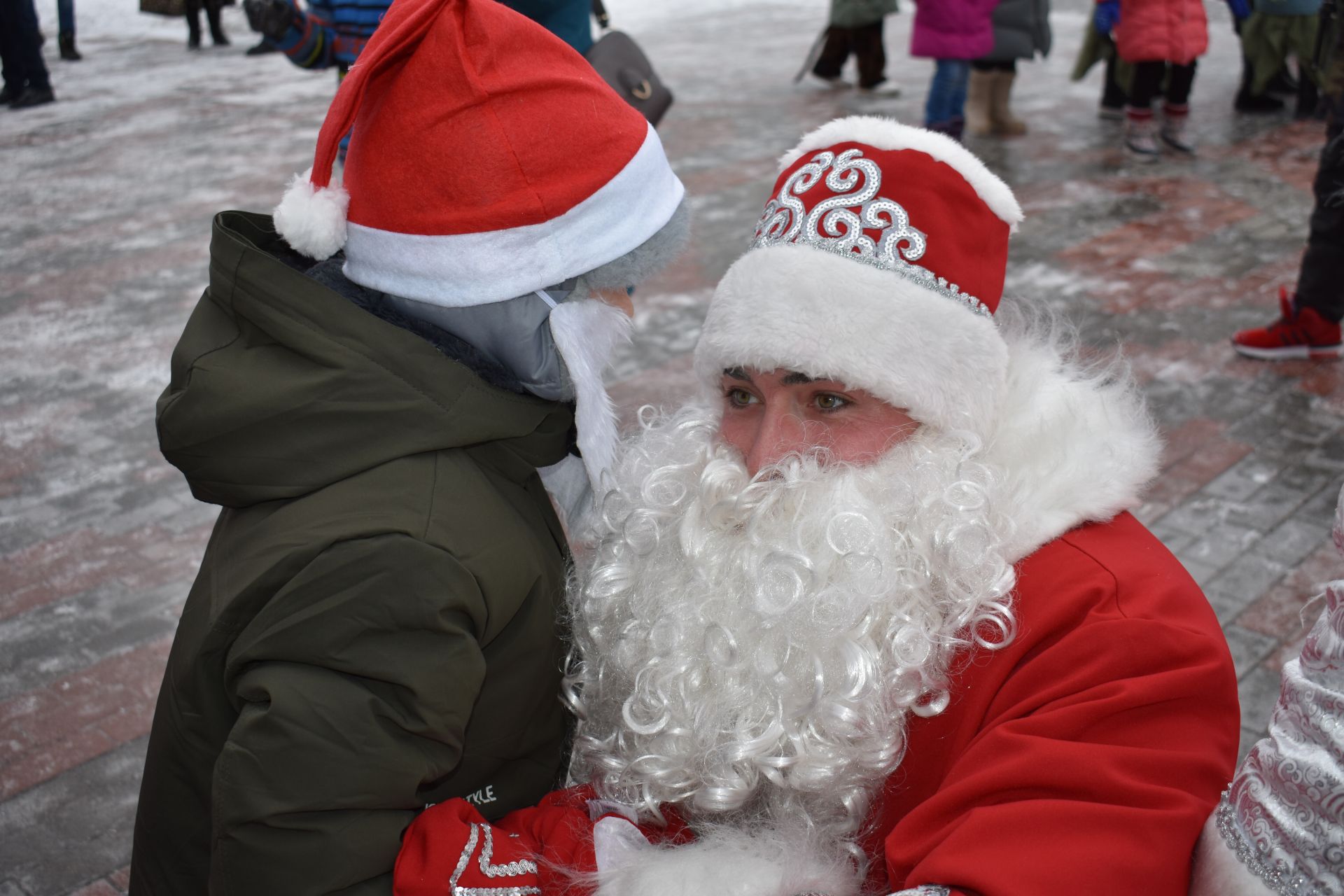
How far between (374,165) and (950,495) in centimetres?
106

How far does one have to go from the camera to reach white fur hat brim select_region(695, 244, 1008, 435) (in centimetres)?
175

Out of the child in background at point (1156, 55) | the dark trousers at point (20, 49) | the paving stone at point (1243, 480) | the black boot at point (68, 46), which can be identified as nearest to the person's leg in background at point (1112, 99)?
the child in background at point (1156, 55)

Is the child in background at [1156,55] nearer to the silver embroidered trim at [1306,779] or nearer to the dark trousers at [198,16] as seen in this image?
the silver embroidered trim at [1306,779]

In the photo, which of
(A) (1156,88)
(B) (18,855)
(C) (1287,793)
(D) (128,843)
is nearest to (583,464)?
(C) (1287,793)

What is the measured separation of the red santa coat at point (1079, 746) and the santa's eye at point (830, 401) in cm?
38

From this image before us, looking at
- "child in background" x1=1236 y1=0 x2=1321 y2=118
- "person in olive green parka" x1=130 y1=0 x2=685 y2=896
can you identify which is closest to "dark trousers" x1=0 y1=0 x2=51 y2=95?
"child in background" x1=1236 y1=0 x2=1321 y2=118

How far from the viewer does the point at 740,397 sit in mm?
1969

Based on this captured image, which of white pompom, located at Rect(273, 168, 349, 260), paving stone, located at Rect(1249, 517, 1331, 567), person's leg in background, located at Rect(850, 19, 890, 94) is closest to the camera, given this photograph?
white pompom, located at Rect(273, 168, 349, 260)

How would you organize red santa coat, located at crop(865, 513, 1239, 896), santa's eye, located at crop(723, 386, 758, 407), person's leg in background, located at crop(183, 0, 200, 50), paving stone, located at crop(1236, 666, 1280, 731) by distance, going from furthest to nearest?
person's leg in background, located at crop(183, 0, 200, 50), paving stone, located at crop(1236, 666, 1280, 731), santa's eye, located at crop(723, 386, 758, 407), red santa coat, located at crop(865, 513, 1239, 896)

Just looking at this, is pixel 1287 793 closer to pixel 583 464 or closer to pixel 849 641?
pixel 849 641

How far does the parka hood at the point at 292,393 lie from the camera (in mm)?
1606

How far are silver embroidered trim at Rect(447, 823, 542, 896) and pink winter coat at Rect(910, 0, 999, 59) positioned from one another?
7533mm

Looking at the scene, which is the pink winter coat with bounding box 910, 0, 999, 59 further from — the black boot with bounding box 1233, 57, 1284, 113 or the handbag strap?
the handbag strap

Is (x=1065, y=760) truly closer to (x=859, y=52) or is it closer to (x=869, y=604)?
(x=869, y=604)
